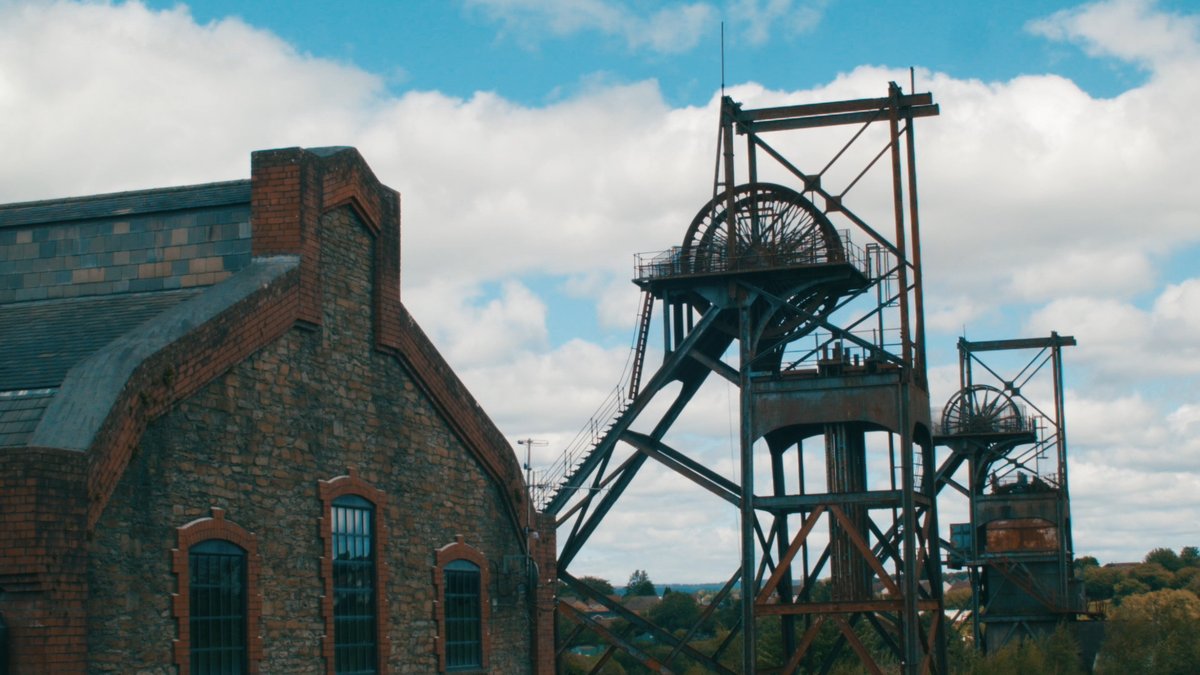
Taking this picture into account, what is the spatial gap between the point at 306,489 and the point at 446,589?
4.11 meters

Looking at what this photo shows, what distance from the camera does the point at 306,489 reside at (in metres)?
20.3

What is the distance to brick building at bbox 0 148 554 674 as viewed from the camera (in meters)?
16.4

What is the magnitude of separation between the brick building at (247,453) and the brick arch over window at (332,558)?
3 cm

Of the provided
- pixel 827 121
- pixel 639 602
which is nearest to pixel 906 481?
pixel 827 121

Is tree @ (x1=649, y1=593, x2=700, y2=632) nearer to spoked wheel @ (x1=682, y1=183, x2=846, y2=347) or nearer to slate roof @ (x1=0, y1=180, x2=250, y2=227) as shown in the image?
spoked wheel @ (x1=682, y1=183, x2=846, y2=347)

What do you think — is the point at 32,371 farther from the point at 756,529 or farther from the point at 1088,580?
the point at 1088,580

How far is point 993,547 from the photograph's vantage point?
53.4m

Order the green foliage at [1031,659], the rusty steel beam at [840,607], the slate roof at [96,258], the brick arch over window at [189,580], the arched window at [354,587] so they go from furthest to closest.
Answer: the green foliage at [1031,659] → the rusty steel beam at [840,607] → the arched window at [354,587] → the slate roof at [96,258] → the brick arch over window at [189,580]

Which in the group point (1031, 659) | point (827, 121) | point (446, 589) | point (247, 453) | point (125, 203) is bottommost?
point (1031, 659)

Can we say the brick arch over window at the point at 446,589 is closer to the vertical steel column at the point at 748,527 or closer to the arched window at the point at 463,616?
the arched window at the point at 463,616

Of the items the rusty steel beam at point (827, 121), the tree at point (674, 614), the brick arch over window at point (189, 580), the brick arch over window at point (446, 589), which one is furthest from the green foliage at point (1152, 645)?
the tree at point (674, 614)

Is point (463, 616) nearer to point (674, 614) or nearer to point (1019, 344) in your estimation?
point (1019, 344)

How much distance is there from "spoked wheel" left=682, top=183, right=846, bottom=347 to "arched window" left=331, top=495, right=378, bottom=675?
505 inches

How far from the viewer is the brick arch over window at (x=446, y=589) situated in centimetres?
2319
